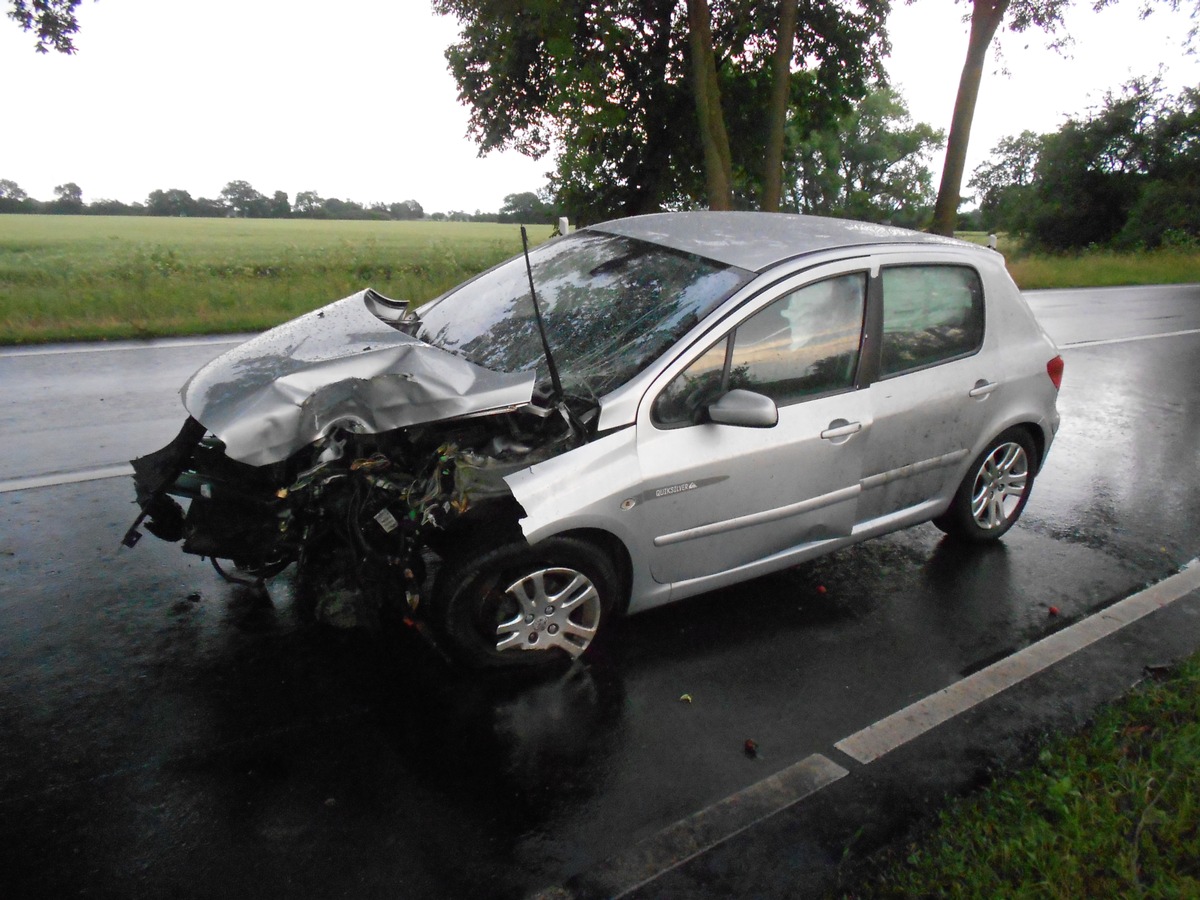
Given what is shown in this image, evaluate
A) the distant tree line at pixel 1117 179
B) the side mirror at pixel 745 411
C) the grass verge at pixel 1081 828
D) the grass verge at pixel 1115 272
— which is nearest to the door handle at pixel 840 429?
the side mirror at pixel 745 411

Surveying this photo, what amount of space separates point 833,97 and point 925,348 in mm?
18661

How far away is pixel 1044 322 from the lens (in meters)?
14.2

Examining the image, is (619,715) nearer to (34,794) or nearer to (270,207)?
(34,794)

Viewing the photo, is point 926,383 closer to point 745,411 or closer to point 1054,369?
point 1054,369

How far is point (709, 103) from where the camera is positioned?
55.0ft

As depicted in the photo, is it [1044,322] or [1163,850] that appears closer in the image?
[1163,850]

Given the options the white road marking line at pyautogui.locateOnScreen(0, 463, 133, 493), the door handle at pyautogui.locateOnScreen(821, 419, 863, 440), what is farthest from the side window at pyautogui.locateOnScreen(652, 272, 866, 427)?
the white road marking line at pyautogui.locateOnScreen(0, 463, 133, 493)

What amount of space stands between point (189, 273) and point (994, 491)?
58.0ft

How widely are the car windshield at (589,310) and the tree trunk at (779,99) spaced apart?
525 inches

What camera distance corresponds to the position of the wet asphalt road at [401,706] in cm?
269

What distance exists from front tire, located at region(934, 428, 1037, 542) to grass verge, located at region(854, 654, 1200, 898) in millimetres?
1773

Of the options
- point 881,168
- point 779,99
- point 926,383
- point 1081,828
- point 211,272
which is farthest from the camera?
point 881,168

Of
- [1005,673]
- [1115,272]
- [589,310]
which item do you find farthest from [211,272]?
[1115,272]

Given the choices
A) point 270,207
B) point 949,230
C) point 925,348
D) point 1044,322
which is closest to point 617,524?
point 925,348
